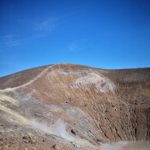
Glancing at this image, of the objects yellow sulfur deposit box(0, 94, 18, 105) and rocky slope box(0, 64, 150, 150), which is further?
yellow sulfur deposit box(0, 94, 18, 105)

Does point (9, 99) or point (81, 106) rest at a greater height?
point (9, 99)

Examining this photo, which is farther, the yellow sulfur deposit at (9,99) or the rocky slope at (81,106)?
the yellow sulfur deposit at (9,99)

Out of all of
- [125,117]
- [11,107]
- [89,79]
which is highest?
[89,79]

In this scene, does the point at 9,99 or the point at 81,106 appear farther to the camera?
the point at 81,106

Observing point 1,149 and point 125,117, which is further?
point 125,117

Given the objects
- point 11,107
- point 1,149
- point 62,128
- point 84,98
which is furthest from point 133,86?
point 1,149

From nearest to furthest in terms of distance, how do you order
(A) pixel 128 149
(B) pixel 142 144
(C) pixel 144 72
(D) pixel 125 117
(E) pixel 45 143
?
(E) pixel 45 143
(A) pixel 128 149
(B) pixel 142 144
(D) pixel 125 117
(C) pixel 144 72

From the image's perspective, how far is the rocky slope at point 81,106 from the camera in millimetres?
30191

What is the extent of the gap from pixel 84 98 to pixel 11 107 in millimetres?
19284

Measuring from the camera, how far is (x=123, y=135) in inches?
1645

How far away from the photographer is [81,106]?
43.8 meters

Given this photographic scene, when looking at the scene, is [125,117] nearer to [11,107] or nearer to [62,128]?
[62,128]

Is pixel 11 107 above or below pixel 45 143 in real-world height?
above

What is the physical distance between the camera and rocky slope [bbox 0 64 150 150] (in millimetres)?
30191
